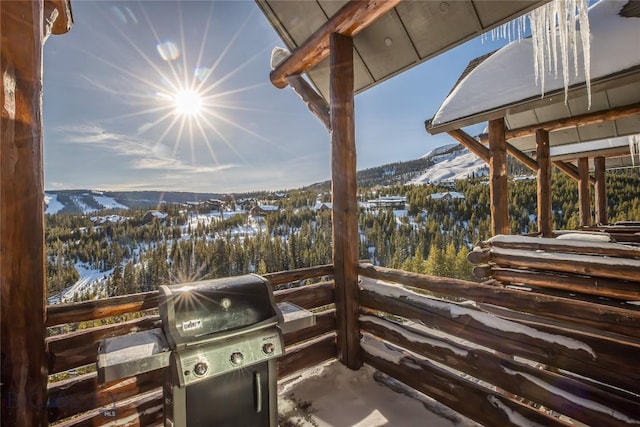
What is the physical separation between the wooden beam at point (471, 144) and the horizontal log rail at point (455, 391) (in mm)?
3788

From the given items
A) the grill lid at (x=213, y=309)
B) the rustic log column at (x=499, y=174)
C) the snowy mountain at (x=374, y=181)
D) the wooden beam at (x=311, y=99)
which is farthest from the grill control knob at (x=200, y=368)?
the snowy mountain at (x=374, y=181)

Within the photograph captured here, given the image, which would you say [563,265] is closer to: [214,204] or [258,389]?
[258,389]

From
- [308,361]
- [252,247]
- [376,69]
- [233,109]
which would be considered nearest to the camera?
[308,361]

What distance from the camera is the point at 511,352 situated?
202 cm

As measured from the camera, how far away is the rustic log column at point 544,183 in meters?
5.88

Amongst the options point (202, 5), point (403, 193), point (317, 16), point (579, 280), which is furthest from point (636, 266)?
point (403, 193)

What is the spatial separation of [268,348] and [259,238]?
161ft

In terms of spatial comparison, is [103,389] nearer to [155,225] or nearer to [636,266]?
[636,266]

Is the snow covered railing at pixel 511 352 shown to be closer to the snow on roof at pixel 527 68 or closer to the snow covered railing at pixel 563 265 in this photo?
the snow covered railing at pixel 563 265

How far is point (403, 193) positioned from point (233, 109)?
5173 centimetres

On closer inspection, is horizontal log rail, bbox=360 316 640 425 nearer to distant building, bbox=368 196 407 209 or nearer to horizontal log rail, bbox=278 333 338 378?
horizontal log rail, bbox=278 333 338 378

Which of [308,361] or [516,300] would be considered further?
[308,361]

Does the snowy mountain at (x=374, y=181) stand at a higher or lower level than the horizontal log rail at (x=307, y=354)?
higher

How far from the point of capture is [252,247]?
1828 inches
